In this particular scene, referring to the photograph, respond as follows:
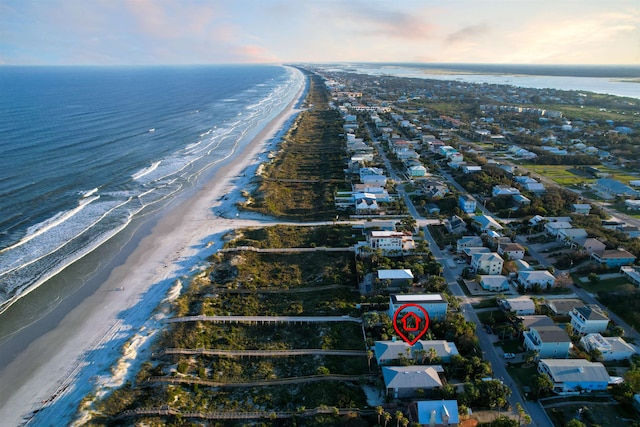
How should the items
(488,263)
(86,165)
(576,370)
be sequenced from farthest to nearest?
(86,165), (488,263), (576,370)

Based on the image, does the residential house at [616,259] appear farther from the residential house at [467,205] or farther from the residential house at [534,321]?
the residential house at [467,205]

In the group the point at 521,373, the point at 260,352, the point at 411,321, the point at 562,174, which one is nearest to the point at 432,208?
the point at 411,321

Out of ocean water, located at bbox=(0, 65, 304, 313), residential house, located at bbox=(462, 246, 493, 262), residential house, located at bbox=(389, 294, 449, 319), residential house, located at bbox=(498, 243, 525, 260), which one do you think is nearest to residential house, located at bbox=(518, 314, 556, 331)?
residential house, located at bbox=(389, 294, 449, 319)

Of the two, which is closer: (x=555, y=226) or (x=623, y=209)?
(x=555, y=226)

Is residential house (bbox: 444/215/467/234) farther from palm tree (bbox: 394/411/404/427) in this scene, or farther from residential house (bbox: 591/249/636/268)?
palm tree (bbox: 394/411/404/427)

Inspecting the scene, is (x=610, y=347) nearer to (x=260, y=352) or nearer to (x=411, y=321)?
(x=411, y=321)

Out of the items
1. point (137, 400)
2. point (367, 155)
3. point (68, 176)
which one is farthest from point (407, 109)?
point (137, 400)
